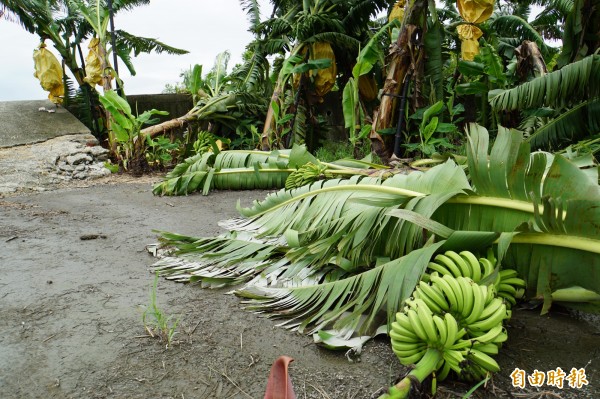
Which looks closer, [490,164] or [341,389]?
[341,389]

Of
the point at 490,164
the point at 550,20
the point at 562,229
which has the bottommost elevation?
the point at 562,229

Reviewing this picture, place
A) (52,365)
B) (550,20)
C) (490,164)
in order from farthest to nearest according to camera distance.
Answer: (550,20) → (490,164) → (52,365)

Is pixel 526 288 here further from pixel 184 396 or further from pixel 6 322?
pixel 6 322

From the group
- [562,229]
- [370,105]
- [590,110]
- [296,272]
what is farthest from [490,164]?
[370,105]

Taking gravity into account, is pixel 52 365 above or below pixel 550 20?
below

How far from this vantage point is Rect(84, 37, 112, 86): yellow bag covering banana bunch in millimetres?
7660

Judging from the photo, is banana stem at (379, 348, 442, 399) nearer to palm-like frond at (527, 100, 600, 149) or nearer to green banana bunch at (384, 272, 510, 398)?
green banana bunch at (384, 272, 510, 398)

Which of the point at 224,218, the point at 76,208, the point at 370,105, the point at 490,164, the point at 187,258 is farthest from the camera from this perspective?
the point at 370,105

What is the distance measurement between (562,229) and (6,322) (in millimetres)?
2030

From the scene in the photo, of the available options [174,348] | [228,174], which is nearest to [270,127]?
[228,174]

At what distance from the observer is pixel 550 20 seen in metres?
11.7

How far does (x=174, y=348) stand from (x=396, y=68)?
14.9ft

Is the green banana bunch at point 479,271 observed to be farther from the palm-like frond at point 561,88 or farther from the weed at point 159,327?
→ the palm-like frond at point 561,88

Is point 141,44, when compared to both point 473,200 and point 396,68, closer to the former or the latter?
point 396,68
